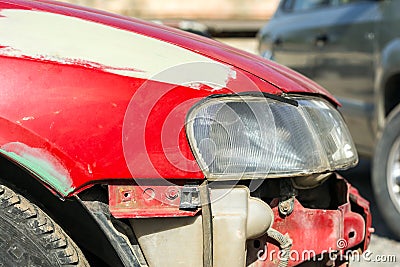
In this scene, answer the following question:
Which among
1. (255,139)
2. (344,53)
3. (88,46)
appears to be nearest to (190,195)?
(255,139)

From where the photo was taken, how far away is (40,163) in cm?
217

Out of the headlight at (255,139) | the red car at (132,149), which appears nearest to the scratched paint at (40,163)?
the red car at (132,149)

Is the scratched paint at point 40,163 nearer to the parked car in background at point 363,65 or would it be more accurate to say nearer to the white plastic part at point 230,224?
the white plastic part at point 230,224

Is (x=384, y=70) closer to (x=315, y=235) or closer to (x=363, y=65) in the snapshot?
(x=363, y=65)

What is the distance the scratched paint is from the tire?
132mm

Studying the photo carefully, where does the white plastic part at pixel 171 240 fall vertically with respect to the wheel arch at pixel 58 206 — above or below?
below

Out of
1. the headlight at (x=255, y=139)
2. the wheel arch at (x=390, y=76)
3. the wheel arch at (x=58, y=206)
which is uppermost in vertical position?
the wheel arch at (x=390, y=76)

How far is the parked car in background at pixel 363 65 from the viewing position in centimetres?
488

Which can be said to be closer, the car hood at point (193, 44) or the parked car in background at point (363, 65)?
the car hood at point (193, 44)

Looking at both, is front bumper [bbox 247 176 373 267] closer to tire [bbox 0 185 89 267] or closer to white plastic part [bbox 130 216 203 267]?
white plastic part [bbox 130 216 203 267]

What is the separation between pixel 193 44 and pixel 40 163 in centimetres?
70

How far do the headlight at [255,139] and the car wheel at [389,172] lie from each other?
2392 mm

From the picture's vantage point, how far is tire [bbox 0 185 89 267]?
2225 millimetres

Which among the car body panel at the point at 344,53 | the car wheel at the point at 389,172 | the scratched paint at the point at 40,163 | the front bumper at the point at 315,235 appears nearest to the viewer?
the scratched paint at the point at 40,163
